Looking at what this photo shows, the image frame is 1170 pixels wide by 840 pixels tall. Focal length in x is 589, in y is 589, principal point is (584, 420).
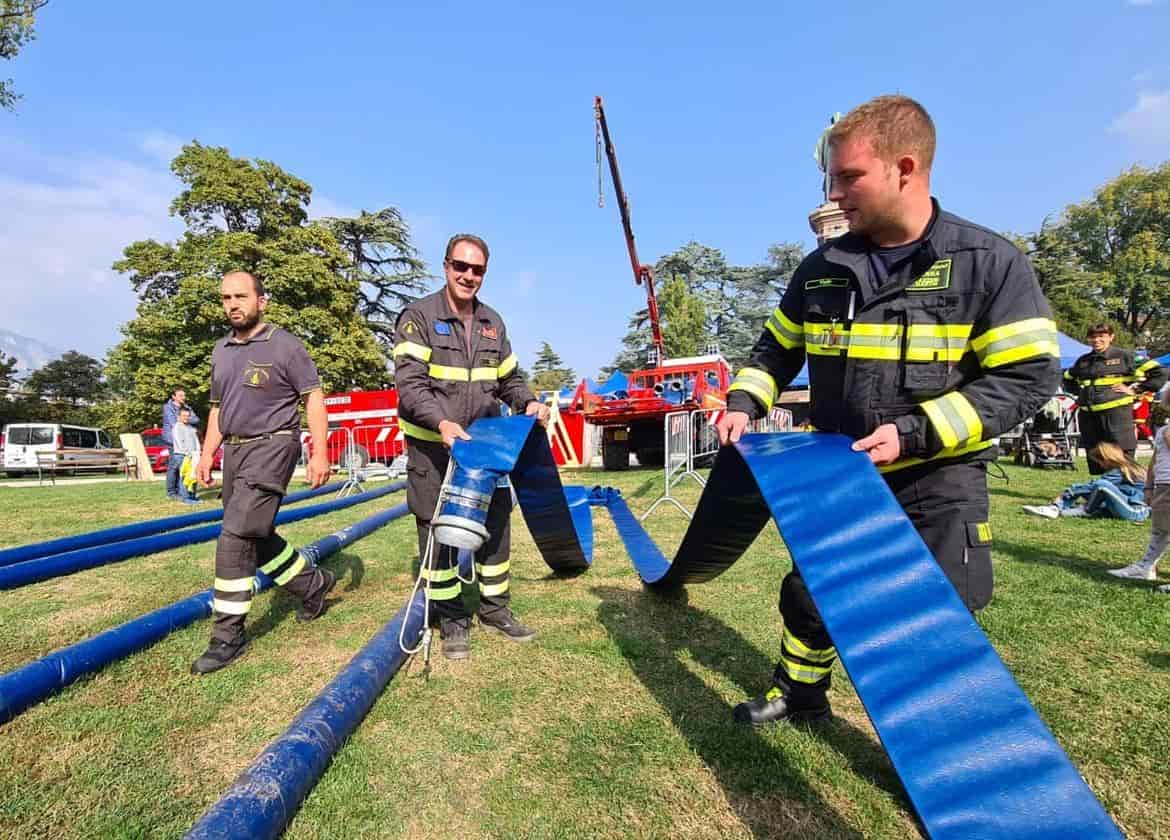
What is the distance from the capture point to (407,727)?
2352mm

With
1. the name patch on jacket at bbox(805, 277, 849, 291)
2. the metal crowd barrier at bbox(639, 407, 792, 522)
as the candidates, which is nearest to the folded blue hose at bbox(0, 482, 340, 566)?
the metal crowd barrier at bbox(639, 407, 792, 522)

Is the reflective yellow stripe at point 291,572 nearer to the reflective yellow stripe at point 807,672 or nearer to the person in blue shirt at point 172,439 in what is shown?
the reflective yellow stripe at point 807,672

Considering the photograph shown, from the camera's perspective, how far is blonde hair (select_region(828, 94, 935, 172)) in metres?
1.72

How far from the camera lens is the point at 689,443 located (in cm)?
843

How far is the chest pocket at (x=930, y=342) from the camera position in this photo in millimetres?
1754

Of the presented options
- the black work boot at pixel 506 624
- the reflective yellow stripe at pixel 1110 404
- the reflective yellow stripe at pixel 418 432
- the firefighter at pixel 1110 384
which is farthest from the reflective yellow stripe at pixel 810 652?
the reflective yellow stripe at pixel 1110 404

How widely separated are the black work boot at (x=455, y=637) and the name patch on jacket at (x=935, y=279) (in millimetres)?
2664

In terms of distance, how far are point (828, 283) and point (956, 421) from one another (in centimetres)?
64

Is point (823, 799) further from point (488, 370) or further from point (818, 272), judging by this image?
point (488, 370)

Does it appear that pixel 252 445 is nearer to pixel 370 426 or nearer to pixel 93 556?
pixel 93 556

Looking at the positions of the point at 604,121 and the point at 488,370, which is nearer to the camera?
the point at 488,370

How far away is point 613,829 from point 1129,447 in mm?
8871

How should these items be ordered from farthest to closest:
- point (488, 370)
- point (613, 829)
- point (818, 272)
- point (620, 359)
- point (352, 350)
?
1. point (620, 359)
2. point (352, 350)
3. point (488, 370)
4. point (818, 272)
5. point (613, 829)

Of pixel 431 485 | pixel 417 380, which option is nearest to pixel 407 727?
pixel 431 485
